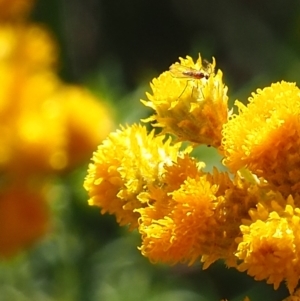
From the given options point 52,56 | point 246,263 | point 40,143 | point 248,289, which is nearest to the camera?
point 246,263

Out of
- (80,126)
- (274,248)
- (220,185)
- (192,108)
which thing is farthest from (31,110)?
(274,248)

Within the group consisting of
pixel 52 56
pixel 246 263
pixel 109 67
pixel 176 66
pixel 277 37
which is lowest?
pixel 246 263

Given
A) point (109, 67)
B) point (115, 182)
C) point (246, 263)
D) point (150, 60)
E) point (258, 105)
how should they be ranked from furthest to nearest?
point (150, 60), point (109, 67), point (115, 182), point (258, 105), point (246, 263)

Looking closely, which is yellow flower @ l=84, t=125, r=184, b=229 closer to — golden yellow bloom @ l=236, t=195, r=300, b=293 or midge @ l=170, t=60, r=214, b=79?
midge @ l=170, t=60, r=214, b=79

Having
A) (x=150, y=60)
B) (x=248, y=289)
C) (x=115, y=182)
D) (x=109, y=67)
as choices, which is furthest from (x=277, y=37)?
(x=115, y=182)

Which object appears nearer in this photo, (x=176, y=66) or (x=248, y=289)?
(x=176, y=66)

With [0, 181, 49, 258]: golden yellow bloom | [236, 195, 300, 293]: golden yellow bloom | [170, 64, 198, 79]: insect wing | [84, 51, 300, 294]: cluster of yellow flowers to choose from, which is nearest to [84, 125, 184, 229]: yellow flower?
[84, 51, 300, 294]: cluster of yellow flowers

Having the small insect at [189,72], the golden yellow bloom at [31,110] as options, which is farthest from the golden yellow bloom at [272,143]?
the golden yellow bloom at [31,110]

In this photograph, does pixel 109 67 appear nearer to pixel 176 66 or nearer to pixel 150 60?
pixel 150 60

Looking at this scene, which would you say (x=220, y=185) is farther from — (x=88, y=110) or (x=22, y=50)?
(x=88, y=110)
